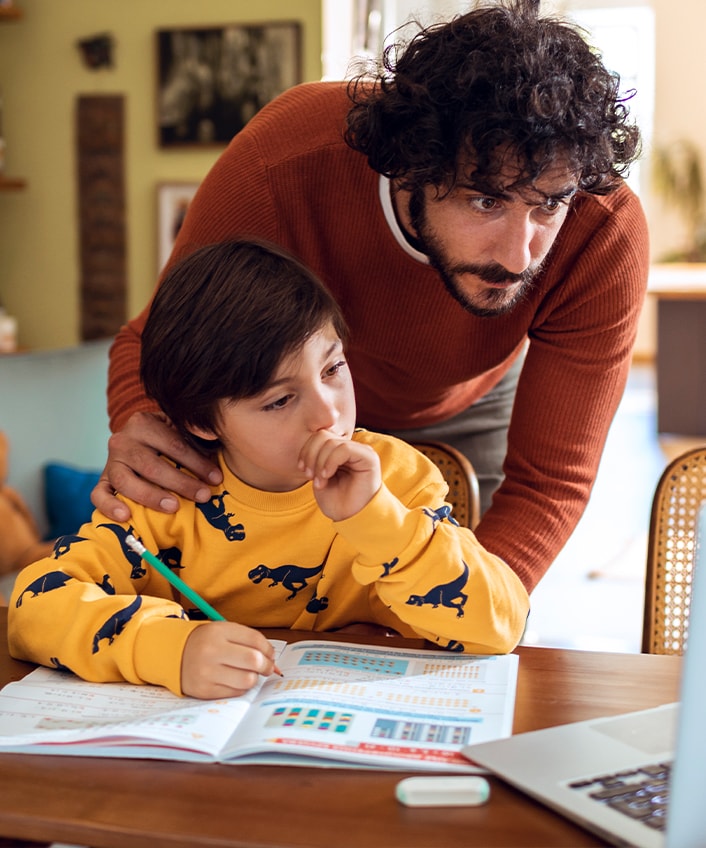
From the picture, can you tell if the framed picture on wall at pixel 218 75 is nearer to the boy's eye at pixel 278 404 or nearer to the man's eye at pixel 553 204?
the man's eye at pixel 553 204

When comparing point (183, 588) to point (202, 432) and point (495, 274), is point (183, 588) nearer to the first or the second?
point (202, 432)

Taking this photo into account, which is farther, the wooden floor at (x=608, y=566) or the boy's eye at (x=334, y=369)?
the wooden floor at (x=608, y=566)

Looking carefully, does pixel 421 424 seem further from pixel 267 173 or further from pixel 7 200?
pixel 7 200

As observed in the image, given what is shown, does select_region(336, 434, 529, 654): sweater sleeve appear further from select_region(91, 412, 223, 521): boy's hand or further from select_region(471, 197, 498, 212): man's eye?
select_region(471, 197, 498, 212): man's eye

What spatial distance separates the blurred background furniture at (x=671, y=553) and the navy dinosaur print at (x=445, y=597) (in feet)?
1.50

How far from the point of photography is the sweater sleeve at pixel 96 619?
3.09ft

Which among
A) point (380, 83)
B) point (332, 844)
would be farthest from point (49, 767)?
point (380, 83)

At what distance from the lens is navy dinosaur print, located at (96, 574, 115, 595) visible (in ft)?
3.60

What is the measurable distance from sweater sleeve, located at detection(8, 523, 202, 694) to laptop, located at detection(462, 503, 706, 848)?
12.3 inches

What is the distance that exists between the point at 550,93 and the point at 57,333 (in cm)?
312

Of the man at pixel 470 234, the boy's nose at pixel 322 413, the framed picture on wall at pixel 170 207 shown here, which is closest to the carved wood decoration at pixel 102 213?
the framed picture on wall at pixel 170 207

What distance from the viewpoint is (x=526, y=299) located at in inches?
59.1

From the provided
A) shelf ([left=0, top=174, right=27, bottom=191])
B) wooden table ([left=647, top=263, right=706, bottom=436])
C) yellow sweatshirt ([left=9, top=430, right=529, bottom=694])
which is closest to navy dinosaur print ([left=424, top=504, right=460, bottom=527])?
yellow sweatshirt ([left=9, top=430, right=529, bottom=694])

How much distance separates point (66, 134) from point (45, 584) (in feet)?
10.4
